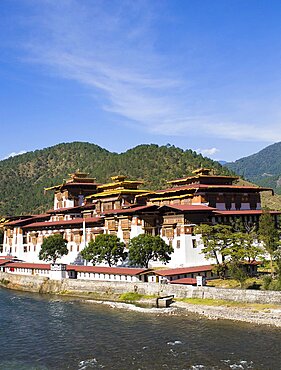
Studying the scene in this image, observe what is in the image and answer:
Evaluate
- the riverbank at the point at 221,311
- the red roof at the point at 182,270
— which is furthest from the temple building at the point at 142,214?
the riverbank at the point at 221,311

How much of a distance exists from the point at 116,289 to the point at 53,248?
964 inches

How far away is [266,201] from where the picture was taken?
154750 mm

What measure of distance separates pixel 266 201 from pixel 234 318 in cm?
11508

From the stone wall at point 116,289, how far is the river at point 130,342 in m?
4.57

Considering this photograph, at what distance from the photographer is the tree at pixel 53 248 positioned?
266ft

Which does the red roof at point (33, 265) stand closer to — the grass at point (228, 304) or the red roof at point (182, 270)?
the red roof at point (182, 270)

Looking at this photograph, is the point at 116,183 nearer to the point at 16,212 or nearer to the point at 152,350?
the point at 152,350

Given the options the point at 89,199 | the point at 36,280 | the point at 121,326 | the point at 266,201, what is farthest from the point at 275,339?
the point at 266,201

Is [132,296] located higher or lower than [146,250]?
lower

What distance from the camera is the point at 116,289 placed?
6000 cm

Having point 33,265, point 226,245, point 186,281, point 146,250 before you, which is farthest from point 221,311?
point 33,265

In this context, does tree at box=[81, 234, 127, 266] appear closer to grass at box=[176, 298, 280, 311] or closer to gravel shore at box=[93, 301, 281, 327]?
gravel shore at box=[93, 301, 281, 327]

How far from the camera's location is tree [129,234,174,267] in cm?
6391

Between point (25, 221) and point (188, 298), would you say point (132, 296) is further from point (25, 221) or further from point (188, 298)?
point (25, 221)
